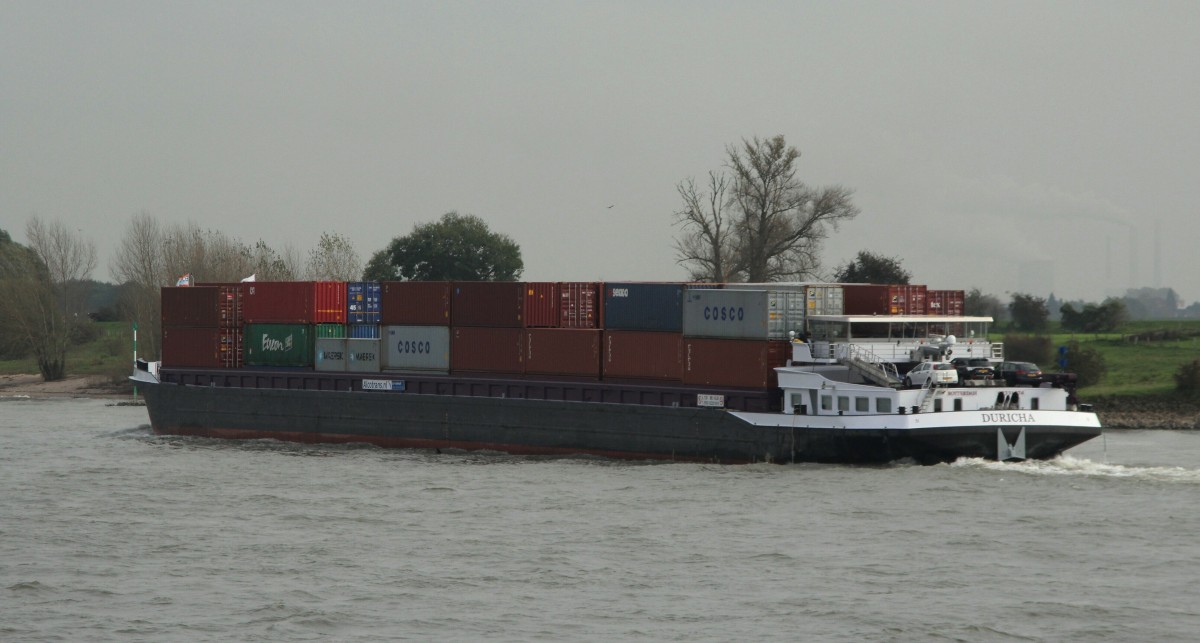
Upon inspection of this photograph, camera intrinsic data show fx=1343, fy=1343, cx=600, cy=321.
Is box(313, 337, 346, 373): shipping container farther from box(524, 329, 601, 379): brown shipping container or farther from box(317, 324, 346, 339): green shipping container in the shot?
box(524, 329, 601, 379): brown shipping container

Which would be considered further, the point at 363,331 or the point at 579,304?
the point at 363,331

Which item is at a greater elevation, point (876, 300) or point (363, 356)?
point (876, 300)

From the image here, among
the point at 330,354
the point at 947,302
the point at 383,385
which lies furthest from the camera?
the point at 330,354

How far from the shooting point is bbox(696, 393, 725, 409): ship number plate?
147 feet

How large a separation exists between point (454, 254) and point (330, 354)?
58.5 meters

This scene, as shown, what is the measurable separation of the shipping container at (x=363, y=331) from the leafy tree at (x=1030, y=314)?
50512mm

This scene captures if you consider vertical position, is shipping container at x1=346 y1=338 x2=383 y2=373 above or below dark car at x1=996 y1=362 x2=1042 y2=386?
above

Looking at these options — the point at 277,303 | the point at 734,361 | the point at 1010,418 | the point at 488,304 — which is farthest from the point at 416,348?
the point at 1010,418

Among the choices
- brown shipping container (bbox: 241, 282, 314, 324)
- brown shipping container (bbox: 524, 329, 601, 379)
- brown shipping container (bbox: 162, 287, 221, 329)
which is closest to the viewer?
brown shipping container (bbox: 524, 329, 601, 379)

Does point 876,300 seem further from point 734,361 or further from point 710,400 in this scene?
point 710,400

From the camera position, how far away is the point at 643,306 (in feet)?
157

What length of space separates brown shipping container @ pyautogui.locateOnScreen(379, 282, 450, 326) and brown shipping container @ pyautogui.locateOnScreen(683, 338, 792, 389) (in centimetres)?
1168

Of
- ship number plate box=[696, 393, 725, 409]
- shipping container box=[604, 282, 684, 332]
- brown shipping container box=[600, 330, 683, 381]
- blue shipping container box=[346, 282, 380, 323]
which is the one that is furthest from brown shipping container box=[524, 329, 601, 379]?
blue shipping container box=[346, 282, 380, 323]

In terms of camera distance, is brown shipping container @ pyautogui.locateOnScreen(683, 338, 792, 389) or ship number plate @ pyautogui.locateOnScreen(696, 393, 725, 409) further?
ship number plate @ pyautogui.locateOnScreen(696, 393, 725, 409)
